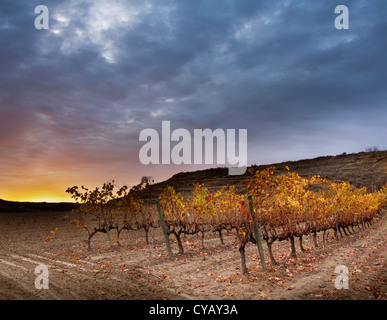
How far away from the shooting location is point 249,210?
10695 millimetres

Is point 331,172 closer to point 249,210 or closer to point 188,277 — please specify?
point 249,210

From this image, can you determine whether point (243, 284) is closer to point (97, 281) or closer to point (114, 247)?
point (97, 281)

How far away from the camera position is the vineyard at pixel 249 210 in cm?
1097

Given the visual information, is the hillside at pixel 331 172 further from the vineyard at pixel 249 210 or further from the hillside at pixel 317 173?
the vineyard at pixel 249 210

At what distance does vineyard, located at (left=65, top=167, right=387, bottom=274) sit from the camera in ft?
36.0

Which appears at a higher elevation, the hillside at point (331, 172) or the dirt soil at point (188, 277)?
the hillside at point (331, 172)

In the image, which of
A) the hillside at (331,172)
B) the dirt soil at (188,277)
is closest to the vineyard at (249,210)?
the dirt soil at (188,277)

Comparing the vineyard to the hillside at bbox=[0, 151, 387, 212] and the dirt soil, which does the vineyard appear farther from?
the hillside at bbox=[0, 151, 387, 212]

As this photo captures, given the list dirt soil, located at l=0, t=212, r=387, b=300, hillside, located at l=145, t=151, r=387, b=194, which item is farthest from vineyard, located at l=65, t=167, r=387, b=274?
hillside, located at l=145, t=151, r=387, b=194

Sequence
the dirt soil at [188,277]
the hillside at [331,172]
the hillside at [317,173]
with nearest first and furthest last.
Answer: the dirt soil at [188,277] → the hillside at [317,173] → the hillside at [331,172]

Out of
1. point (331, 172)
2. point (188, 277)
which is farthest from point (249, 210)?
point (331, 172)

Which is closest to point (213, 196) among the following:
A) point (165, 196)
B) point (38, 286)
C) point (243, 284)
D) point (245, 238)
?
point (165, 196)

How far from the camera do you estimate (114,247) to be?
19047 millimetres

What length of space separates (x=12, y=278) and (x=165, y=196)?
1039 cm
